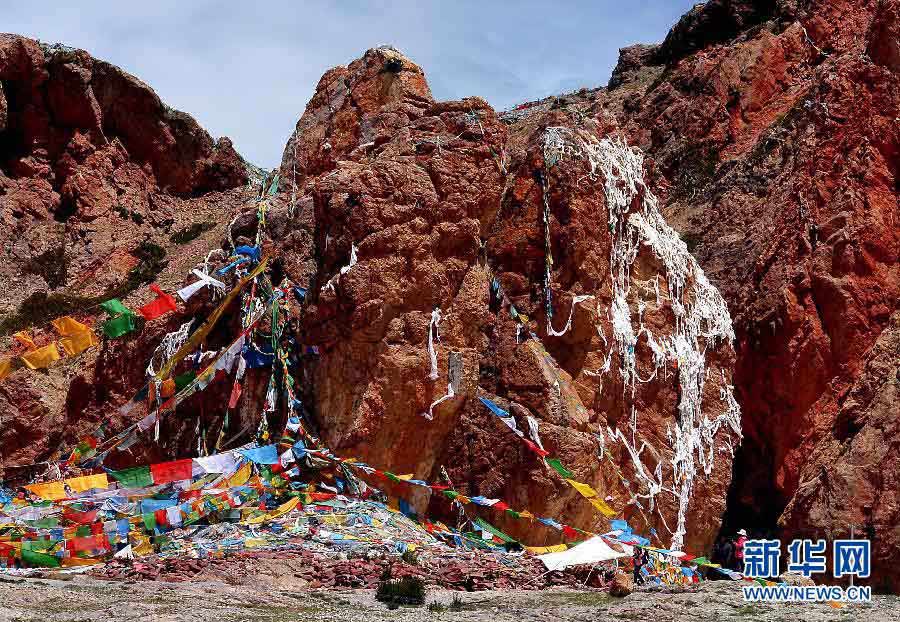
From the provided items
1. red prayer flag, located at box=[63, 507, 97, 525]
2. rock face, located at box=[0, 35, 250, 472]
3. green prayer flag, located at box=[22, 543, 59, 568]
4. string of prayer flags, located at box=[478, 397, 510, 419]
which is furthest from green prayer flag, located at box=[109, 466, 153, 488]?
rock face, located at box=[0, 35, 250, 472]

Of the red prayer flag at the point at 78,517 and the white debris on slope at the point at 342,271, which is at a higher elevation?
the white debris on slope at the point at 342,271

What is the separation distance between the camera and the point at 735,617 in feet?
33.1

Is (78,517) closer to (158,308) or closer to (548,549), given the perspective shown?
(158,308)

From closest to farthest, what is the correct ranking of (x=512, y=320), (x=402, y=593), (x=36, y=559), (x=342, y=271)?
1. (x=402, y=593)
2. (x=36, y=559)
3. (x=342, y=271)
4. (x=512, y=320)

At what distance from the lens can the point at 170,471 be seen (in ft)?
42.0

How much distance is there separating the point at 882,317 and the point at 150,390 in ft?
37.2

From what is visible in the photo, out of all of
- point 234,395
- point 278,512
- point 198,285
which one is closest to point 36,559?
point 278,512

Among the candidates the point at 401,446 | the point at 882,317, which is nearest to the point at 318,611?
the point at 401,446

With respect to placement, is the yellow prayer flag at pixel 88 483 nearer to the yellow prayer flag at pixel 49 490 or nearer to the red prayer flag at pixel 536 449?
the yellow prayer flag at pixel 49 490

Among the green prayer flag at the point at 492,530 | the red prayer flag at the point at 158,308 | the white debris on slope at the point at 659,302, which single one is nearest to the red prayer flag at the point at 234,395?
the red prayer flag at the point at 158,308

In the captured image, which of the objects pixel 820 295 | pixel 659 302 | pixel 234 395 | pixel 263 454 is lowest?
pixel 263 454

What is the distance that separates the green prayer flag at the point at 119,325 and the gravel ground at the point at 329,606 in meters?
3.64

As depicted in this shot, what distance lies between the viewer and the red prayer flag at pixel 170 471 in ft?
41.9

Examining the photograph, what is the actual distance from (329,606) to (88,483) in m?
3.92
